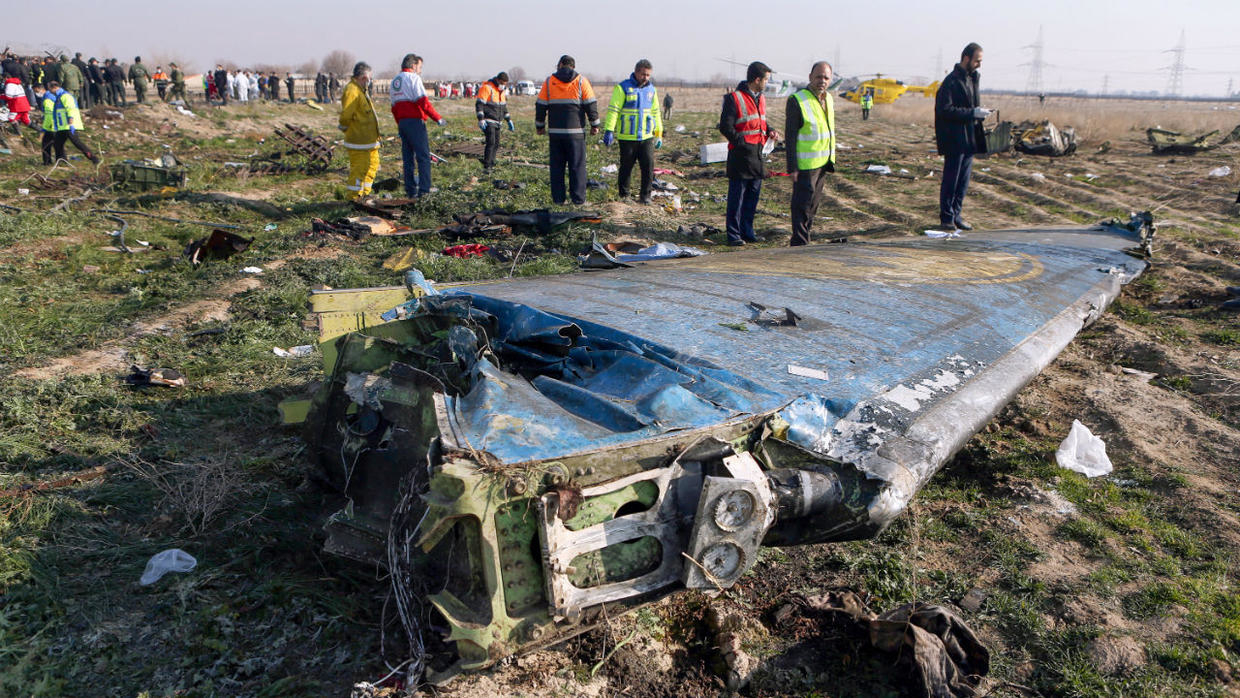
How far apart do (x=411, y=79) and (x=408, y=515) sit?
8.64 meters

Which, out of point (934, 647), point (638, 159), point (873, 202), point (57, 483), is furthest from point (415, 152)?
point (934, 647)

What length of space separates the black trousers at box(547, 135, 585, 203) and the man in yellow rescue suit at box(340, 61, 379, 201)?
2438 millimetres

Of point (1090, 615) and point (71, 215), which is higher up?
point (71, 215)

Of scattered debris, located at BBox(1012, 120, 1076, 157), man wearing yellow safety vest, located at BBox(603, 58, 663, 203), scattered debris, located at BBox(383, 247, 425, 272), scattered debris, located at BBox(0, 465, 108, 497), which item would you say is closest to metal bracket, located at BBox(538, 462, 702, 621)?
scattered debris, located at BBox(0, 465, 108, 497)

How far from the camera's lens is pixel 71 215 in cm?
905

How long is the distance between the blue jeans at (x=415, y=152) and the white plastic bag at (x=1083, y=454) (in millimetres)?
8279

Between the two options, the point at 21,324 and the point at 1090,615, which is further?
the point at 21,324

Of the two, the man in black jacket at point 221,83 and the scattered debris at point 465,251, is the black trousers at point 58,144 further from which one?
the man in black jacket at point 221,83

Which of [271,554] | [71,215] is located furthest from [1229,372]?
[71,215]

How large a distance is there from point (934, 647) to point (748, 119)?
6.96 meters

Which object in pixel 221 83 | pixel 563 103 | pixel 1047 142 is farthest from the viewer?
pixel 221 83

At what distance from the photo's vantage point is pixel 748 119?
8344mm

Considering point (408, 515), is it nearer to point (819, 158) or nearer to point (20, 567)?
point (20, 567)

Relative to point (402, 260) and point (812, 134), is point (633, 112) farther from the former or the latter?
point (402, 260)
